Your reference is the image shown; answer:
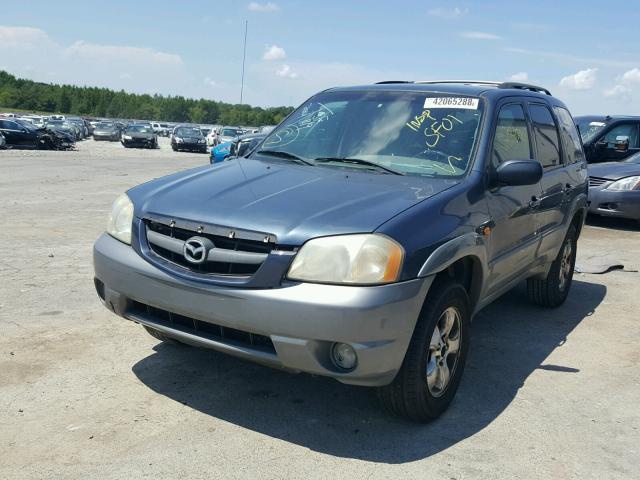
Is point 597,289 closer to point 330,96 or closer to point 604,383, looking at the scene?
point 604,383

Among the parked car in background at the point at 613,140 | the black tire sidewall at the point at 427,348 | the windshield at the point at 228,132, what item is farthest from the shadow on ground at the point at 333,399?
the windshield at the point at 228,132

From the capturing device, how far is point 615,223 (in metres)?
11.8

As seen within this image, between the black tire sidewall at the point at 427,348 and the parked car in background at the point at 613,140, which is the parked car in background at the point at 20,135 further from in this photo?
the black tire sidewall at the point at 427,348

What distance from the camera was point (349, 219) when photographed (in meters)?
3.20

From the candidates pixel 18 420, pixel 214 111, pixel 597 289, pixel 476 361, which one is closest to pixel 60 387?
pixel 18 420

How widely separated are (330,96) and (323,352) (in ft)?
8.13

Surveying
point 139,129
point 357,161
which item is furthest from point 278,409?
point 139,129

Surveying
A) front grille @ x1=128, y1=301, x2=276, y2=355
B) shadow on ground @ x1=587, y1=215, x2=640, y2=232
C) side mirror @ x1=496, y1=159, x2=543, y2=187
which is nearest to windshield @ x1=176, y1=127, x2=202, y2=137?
shadow on ground @ x1=587, y1=215, x2=640, y2=232

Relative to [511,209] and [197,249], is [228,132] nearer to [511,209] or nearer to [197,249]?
[511,209]

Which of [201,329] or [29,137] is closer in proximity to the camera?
[201,329]

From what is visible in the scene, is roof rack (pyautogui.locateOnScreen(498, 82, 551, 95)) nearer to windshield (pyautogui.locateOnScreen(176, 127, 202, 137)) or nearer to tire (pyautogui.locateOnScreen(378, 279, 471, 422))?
tire (pyautogui.locateOnScreen(378, 279, 471, 422))

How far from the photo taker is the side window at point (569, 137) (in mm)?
5695

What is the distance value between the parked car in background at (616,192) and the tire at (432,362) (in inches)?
317

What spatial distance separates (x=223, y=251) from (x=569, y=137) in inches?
153
